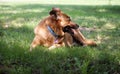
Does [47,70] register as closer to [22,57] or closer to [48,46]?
[22,57]

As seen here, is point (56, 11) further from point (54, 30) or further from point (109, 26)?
point (109, 26)

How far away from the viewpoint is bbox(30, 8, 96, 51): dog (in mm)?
6992

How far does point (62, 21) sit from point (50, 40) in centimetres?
61

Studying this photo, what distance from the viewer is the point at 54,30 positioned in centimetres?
709

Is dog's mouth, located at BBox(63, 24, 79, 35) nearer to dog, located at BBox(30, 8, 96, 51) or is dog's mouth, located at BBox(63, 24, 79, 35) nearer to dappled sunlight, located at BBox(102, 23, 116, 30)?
dog, located at BBox(30, 8, 96, 51)

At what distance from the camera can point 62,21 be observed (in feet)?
23.1

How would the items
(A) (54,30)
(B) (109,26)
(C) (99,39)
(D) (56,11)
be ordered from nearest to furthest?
(D) (56,11) < (A) (54,30) < (C) (99,39) < (B) (109,26)

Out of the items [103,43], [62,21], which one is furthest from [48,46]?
[103,43]

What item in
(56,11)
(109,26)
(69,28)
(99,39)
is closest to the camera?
(56,11)

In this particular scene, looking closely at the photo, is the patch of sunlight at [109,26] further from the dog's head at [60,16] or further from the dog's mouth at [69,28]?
the dog's head at [60,16]

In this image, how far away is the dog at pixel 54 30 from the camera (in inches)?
275

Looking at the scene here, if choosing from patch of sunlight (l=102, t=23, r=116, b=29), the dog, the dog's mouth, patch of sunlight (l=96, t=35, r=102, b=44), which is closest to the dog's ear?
the dog

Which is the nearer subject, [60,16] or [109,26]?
[60,16]

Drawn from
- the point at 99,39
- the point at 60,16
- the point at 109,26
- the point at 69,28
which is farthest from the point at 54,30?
the point at 109,26
